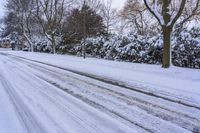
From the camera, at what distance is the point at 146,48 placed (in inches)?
922

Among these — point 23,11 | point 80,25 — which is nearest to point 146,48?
point 80,25

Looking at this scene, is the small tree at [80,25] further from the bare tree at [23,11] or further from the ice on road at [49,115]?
the ice on road at [49,115]

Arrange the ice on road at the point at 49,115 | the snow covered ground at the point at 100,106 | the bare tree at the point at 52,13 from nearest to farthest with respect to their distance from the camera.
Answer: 1. the ice on road at the point at 49,115
2. the snow covered ground at the point at 100,106
3. the bare tree at the point at 52,13

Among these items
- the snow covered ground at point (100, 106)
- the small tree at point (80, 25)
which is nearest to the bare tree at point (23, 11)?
the small tree at point (80, 25)

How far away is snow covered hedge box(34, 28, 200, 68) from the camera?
19.7m

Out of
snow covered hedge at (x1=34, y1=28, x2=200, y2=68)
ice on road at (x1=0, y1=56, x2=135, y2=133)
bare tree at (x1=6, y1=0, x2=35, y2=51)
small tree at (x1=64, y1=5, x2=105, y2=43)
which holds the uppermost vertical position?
bare tree at (x1=6, y1=0, x2=35, y2=51)

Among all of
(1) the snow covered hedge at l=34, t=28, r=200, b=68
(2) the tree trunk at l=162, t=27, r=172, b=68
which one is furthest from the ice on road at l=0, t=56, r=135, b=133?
(1) the snow covered hedge at l=34, t=28, r=200, b=68

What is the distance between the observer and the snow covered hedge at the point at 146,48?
64.6 ft

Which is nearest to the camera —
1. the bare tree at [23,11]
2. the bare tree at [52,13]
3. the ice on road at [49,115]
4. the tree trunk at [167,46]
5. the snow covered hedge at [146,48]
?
the ice on road at [49,115]

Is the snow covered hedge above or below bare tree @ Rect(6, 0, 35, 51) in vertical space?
below

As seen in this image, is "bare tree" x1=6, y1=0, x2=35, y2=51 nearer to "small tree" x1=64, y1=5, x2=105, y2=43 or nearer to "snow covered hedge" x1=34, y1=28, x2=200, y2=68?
"small tree" x1=64, y1=5, x2=105, y2=43

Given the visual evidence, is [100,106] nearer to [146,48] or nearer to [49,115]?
[49,115]

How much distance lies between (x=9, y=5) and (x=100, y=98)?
50.2 metres

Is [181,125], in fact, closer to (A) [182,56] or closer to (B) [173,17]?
(B) [173,17]
